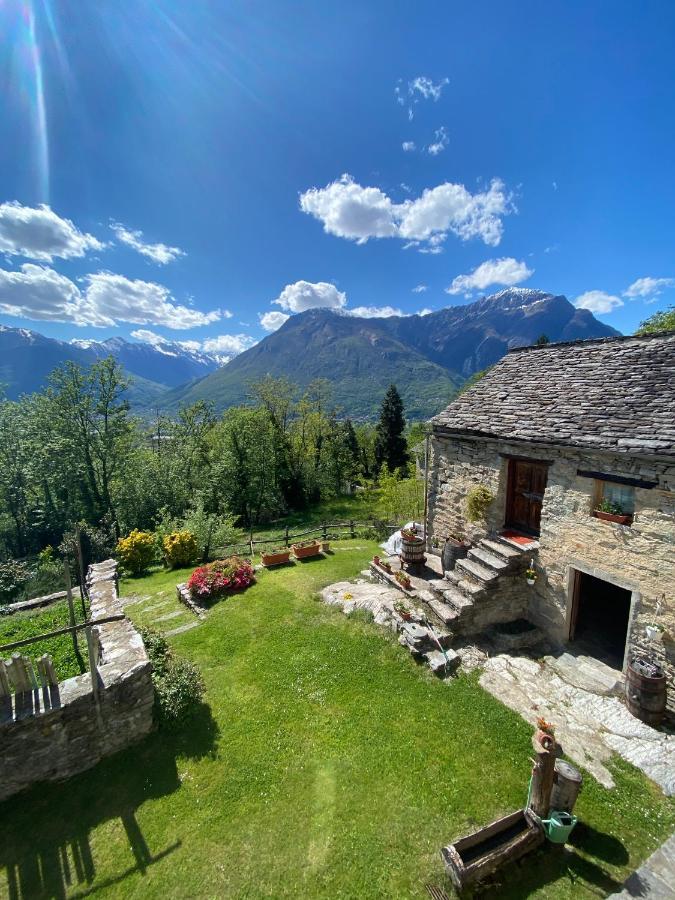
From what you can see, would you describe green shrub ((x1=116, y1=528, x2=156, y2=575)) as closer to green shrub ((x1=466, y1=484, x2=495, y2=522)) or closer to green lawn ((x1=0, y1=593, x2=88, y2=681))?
green lawn ((x1=0, y1=593, x2=88, y2=681))

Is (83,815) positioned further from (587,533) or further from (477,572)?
(587,533)

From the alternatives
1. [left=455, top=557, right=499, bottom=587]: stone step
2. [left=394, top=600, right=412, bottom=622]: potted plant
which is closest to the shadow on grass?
[left=394, top=600, right=412, bottom=622]: potted plant

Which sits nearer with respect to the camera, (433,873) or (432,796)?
(433,873)

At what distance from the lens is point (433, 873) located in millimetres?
4277

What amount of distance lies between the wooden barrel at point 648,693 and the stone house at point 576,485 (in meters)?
0.44

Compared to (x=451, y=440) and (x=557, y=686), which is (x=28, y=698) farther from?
(x=451, y=440)

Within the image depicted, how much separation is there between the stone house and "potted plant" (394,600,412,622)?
74.2 inches

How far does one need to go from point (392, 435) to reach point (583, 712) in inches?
1419

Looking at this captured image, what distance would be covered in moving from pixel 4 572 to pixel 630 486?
22215 mm

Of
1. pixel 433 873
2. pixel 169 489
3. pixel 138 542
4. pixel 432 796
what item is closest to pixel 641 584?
pixel 432 796

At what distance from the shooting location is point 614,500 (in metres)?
7.30

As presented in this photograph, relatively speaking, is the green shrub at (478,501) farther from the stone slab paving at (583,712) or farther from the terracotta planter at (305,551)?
the terracotta planter at (305,551)

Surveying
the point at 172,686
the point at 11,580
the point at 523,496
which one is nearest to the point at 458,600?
A: the point at 523,496

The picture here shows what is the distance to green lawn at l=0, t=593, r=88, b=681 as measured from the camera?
7.09 metres
